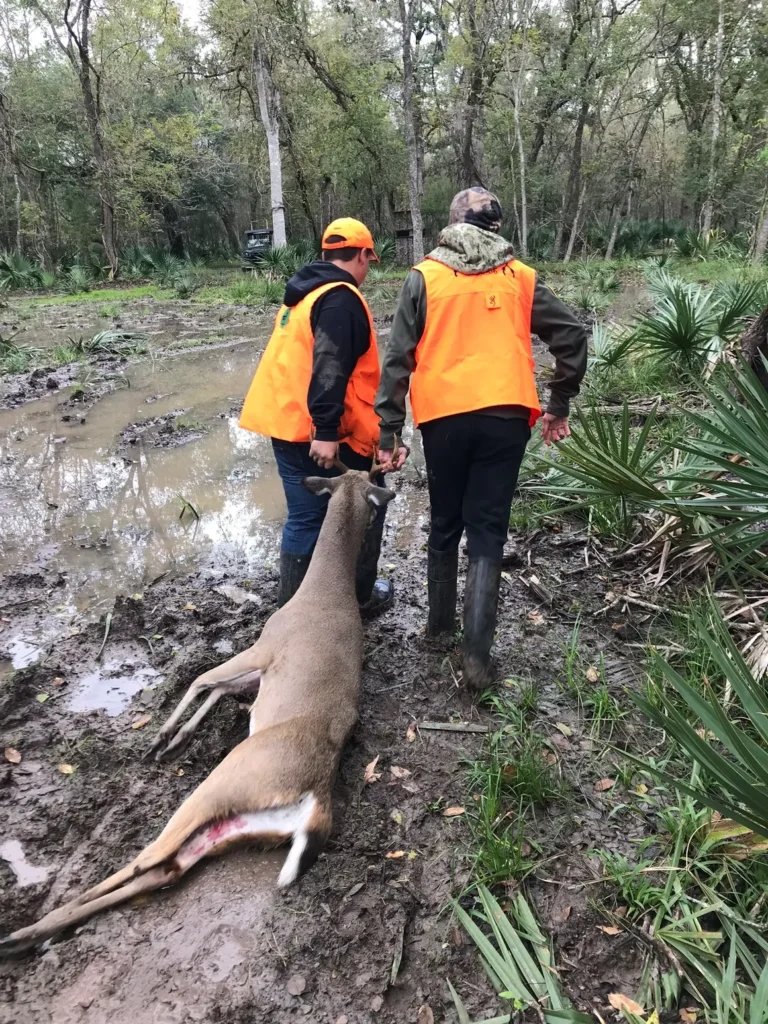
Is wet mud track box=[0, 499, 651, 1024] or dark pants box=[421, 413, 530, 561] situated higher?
dark pants box=[421, 413, 530, 561]

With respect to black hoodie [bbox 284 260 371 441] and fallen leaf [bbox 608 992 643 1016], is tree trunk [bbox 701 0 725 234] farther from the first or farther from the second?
fallen leaf [bbox 608 992 643 1016]

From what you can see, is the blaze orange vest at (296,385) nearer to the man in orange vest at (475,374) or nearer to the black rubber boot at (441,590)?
the man in orange vest at (475,374)

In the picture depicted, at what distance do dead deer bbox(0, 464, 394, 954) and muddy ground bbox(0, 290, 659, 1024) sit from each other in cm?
10

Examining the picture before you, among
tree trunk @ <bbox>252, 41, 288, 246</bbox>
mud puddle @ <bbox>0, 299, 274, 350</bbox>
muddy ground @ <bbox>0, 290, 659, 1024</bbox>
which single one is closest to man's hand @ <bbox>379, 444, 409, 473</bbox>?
muddy ground @ <bbox>0, 290, 659, 1024</bbox>

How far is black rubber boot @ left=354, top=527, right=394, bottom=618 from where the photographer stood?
14.2ft

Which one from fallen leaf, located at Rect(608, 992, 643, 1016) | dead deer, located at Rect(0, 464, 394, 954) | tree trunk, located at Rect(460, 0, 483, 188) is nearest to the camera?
fallen leaf, located at Rect(608, 992, 643, 1016)

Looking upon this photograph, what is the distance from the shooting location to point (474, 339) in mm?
3324

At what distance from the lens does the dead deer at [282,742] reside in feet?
7.98

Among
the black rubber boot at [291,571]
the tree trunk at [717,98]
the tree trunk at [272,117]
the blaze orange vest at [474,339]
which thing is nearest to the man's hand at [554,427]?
the blaze orange vest at [474,339]

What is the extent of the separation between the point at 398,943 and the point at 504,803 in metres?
0.75

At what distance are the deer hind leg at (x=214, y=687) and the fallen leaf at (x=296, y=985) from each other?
123 cm

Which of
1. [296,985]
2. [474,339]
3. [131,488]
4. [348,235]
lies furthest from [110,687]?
[131,488]

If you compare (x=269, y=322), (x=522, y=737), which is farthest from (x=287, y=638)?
(x=269, y=322)

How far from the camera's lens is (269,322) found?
1658 centimetres
